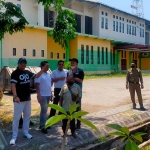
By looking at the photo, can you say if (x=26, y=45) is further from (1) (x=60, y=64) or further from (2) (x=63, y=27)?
(1) (x=60, y=64)

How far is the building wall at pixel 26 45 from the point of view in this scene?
69.8 ft

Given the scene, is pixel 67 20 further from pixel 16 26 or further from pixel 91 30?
pixel 91 30

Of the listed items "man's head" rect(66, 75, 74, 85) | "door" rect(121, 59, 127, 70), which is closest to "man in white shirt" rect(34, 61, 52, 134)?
"man's head" rect(66, 75, 74, 85)

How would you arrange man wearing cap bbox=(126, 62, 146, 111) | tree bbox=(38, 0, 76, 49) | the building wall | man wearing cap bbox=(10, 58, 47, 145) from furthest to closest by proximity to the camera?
1. the building wall
2. man wearing cap bbox=(126, 62, 146, 111)
3. tree bbox=(38, 0, 76, 49)
4. man wearing cap bbox=(10, 58, 47, 145)

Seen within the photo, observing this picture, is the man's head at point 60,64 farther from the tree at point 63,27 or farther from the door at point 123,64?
the door at point 123,64

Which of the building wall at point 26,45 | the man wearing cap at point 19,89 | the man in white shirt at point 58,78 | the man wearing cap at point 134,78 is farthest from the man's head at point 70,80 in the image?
the building wall at point 26,45

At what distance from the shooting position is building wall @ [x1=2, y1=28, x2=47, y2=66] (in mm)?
21281

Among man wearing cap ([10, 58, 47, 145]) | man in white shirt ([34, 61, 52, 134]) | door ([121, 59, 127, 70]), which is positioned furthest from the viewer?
door ([121, 59, 127, 70])

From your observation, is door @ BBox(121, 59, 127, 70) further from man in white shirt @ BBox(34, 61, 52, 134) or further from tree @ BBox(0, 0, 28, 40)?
man in white shirt @ BBox(34, 61, 52, 134)

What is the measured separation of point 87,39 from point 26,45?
343 inches

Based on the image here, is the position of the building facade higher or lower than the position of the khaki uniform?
higher

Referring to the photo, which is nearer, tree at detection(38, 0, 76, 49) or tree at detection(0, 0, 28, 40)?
tree at detection(38, 0, 76, 49)

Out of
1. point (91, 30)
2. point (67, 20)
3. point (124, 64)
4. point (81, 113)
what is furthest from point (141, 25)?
point (81, 113)

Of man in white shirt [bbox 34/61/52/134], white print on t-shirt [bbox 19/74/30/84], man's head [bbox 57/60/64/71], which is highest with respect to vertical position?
man's head [bbox 57/60/64/71]
